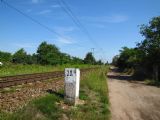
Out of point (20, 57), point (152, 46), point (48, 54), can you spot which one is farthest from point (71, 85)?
point (20, 57)

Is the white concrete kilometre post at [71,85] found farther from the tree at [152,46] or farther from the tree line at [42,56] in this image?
the tree line at [42,56]

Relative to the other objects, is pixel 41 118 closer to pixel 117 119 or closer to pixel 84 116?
pixel 84 116

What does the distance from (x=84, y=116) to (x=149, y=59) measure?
27.2m

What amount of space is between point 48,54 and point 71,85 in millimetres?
97973

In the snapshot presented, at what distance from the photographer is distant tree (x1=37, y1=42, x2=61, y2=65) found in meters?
106

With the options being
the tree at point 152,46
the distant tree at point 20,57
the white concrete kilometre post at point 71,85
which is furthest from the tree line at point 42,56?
the white concrete kilometre post at point 71,85

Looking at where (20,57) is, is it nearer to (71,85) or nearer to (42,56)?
(42,56)

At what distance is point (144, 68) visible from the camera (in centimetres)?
4131

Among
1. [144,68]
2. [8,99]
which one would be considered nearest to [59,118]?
[8,99]

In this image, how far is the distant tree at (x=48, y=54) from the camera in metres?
106

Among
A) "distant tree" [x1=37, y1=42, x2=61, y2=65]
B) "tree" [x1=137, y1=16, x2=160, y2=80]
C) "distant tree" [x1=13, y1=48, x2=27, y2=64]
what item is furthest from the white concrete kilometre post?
"distant tree" [x1=13, y1=48, x2=27, y2=64]

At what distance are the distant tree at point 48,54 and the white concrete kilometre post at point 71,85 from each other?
91072 mm

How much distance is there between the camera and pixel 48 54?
109188 mm

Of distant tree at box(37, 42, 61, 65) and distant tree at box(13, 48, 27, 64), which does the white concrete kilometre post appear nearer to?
distant tree at box(37, 42, 61, 65)
